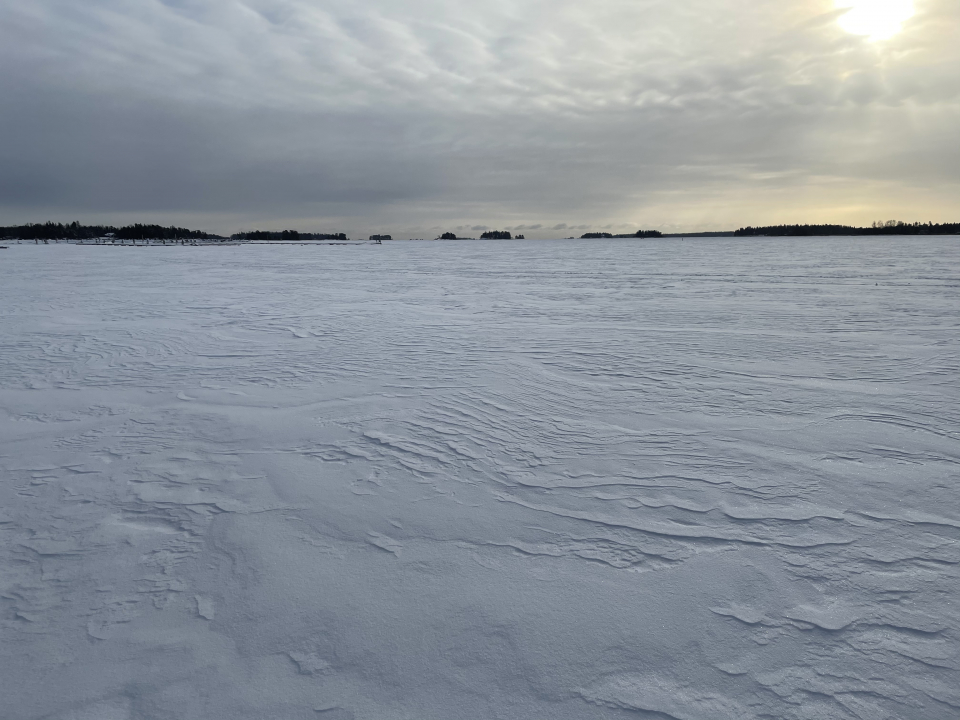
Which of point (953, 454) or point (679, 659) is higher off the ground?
point (953, 454)

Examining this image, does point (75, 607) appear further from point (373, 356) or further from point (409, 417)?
point (373, 356)

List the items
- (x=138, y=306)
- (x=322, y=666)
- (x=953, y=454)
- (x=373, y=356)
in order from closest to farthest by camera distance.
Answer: (x=322, y=666), (x=953, y=454), (x=373, y=356), (x=138, y=306)

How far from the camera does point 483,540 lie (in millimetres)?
2621

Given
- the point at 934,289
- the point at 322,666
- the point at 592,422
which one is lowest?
the point at 322,666

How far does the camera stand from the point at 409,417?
14.1 feet

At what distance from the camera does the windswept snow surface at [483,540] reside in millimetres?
1802

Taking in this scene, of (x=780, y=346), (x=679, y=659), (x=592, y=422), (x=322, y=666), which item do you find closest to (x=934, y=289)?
(x=780, y=346)

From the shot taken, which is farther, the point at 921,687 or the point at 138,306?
the point at 138,306

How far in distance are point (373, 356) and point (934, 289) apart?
13478 mm

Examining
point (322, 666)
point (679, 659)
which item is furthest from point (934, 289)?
point (322, 666)

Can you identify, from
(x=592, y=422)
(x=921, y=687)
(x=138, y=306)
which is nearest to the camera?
(x=921, y=687)

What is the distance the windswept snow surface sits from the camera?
1802 mm

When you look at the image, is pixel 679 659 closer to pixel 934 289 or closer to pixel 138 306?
pixel 138 306

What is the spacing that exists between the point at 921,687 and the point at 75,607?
3033mm
